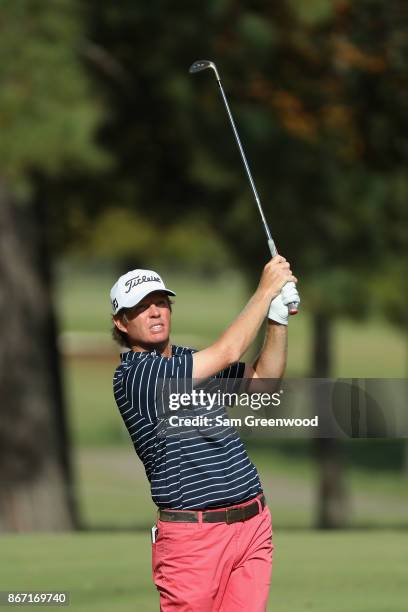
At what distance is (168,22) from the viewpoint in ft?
46.0

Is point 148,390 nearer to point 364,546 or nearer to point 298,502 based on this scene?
point 364,546

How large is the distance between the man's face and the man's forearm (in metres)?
0.35

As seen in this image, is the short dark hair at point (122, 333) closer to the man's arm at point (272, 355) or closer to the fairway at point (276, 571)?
the man's arm at point (272, 355)

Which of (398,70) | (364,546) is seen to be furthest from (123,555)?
(398,70)

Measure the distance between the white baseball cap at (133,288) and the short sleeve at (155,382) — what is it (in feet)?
0.72

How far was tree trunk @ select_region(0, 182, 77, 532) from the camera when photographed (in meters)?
14.4

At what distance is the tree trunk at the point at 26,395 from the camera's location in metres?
14.4

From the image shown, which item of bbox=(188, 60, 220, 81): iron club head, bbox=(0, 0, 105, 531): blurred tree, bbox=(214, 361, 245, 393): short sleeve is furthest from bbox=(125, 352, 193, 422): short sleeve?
Result: bbox=(0, 0, 105, 531): blurred tree

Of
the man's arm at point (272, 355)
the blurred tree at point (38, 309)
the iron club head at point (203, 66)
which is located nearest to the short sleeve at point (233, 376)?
the man's arm at point (272, 355)

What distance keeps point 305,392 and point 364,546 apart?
13.2ft

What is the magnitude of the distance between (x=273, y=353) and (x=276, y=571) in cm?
333

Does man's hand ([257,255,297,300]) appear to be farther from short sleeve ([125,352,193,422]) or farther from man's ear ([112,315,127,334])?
man's ear ([112,315,127,334])

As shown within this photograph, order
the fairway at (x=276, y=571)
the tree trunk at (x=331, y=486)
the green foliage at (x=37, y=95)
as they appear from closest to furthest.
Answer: the fairway at (x=276, y=571) < the green foliage at (x=37, y=95) < the tree trunk at (x=331, y=486)

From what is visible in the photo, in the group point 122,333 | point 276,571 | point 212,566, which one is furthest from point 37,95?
point 212,566
